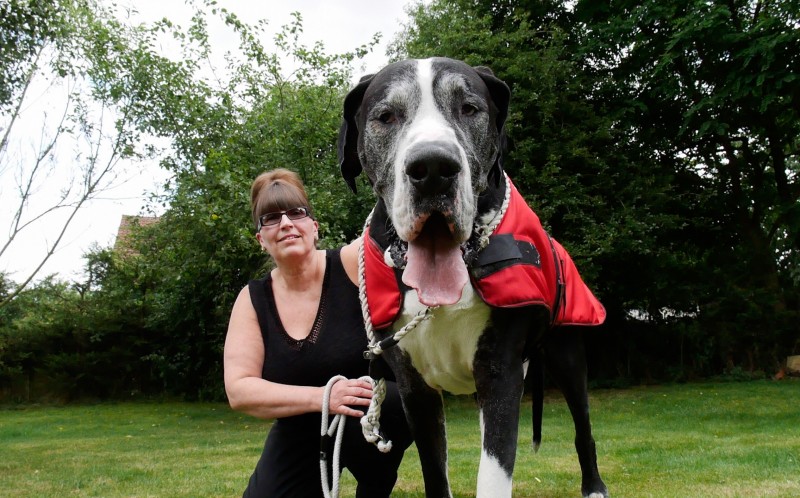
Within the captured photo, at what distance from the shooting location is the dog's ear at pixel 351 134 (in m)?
2.27

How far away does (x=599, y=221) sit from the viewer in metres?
11.9

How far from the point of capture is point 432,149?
170cm

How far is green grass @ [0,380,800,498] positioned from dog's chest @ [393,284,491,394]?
2288 millimetres

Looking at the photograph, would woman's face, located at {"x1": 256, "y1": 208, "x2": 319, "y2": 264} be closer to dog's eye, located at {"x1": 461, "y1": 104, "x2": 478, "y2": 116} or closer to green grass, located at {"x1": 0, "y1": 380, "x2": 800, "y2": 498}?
dog's eye, located at {"x1": 461, "y1": 104, "x2": 478, "y2": 116}

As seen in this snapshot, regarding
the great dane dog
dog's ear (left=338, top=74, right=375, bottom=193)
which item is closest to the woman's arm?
the great dane dog

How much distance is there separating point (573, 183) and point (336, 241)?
14.6 ft

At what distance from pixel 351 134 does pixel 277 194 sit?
76cm

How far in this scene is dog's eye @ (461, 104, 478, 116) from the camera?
2.01 m

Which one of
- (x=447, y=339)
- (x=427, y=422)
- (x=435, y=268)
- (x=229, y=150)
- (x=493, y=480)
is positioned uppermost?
(x=229, y=150)

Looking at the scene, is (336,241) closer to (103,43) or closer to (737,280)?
(103,43)

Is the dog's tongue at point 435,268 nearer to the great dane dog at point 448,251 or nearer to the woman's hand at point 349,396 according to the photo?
the great dane dog at point 448,251

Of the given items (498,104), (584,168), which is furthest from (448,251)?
(584,168)

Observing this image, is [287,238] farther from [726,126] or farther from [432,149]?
[726,126]

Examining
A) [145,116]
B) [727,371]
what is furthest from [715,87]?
[145,116]
